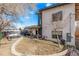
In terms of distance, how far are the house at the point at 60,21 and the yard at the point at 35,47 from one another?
85 millimetres

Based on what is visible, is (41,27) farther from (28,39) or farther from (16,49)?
(16,49)

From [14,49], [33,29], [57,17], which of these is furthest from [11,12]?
[57,17]

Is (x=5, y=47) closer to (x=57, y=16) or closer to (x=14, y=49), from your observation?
(x=14, y=49)

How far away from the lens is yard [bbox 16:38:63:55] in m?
2.42

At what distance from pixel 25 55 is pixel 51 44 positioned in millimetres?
304

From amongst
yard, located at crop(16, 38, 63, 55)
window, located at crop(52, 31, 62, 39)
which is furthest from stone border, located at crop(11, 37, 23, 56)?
window, located at crop(52, 31, 62, 39)

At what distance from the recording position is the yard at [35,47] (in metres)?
2.42

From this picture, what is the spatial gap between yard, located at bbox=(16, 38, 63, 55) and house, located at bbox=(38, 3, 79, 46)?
0.28 feet

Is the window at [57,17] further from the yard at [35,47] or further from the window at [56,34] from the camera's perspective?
the yard at [35,47]

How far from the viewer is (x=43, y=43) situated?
96.0 inches

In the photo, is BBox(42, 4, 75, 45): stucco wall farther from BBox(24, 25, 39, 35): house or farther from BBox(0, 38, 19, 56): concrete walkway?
BBox(0, 38, 19, 56): concrete walkway

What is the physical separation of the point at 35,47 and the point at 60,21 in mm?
390

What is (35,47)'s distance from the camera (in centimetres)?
243

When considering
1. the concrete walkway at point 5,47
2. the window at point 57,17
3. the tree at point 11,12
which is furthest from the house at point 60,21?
the concrete walkway at point 5,47
